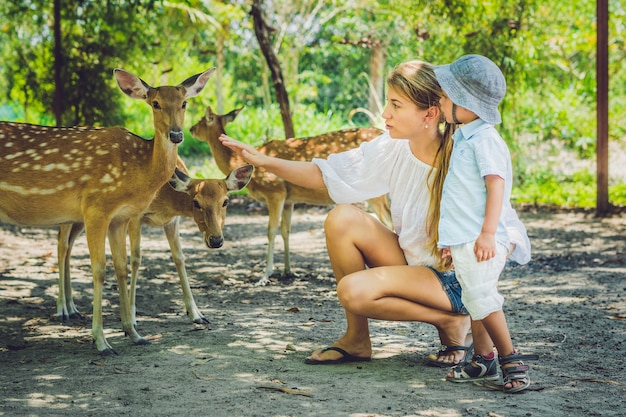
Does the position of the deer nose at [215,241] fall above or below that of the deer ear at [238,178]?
below

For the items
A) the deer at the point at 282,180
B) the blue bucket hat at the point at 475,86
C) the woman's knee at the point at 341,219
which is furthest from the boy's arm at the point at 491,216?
the deer at the point at 282,180

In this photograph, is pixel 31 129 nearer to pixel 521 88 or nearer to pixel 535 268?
pixel 535 268

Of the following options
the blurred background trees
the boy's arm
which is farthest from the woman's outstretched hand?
the blurred background trees

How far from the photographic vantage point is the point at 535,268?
805 cm

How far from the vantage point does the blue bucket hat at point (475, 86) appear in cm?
→ 396

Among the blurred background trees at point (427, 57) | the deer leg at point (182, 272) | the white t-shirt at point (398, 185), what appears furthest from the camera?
the blurred background trees at point (427, 57)

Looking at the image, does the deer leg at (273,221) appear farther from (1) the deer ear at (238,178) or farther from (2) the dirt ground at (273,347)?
(1) the deer ear at (238,178)

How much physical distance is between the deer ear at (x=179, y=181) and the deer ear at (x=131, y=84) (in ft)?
1.98

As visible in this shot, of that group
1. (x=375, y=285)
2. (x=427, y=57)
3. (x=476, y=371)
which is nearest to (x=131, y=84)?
(x=375, y=285)

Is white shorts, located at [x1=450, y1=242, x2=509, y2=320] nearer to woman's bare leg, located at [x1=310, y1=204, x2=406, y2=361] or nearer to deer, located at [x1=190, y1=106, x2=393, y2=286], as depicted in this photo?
woman's bare leg, located at [x1=310, y1=204, x2=406, y2=361]

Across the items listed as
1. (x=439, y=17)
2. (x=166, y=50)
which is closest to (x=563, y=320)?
(x=439, y=17)

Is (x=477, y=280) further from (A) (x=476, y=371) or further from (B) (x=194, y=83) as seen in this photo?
(B) (x=194, y=83)

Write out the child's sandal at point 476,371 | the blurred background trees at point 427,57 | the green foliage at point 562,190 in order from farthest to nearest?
the blurred background trees at point 427,57 < the green foliage at point 562,190 < the child's sandal at point 476,371

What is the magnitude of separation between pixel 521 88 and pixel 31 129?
9722mm
